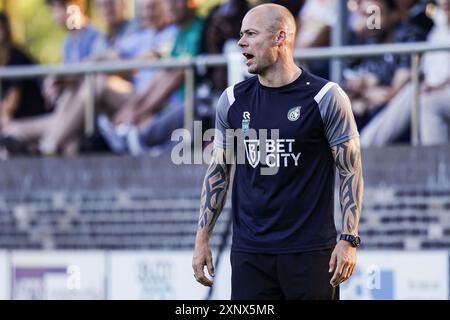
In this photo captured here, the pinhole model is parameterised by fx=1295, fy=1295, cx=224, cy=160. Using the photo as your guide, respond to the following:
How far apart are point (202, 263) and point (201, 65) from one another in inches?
150

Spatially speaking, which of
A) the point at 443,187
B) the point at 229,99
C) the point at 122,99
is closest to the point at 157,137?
the point at 122,99

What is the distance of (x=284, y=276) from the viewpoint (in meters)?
6.68

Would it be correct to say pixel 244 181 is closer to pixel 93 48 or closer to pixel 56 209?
pixel 56 209

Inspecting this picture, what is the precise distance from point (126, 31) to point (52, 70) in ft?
4.54

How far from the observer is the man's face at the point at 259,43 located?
6.76 meters

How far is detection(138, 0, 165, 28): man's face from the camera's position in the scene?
12.0m

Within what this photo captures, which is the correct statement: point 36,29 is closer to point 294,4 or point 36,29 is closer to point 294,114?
point 294,4

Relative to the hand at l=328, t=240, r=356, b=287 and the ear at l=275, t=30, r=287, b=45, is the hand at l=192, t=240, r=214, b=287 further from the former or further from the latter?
the ear at l=275, t=30, r=287, b=45

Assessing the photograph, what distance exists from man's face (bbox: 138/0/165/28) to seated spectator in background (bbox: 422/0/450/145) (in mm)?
3004

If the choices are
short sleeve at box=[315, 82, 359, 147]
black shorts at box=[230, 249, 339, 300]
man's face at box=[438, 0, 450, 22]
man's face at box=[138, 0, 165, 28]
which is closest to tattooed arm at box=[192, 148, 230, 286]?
black shorts at box=[230, 249, 339, 300]

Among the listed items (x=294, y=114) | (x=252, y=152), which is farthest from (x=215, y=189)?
(x=294, y=114)

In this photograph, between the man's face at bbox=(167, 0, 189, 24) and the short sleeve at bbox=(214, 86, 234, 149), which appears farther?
the man's face at bbox=(167, 0, 189, 24)

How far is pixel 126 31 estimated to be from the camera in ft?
40.4

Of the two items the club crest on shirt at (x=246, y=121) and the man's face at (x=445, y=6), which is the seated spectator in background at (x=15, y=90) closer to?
the man's face at (x=445, y=6)
